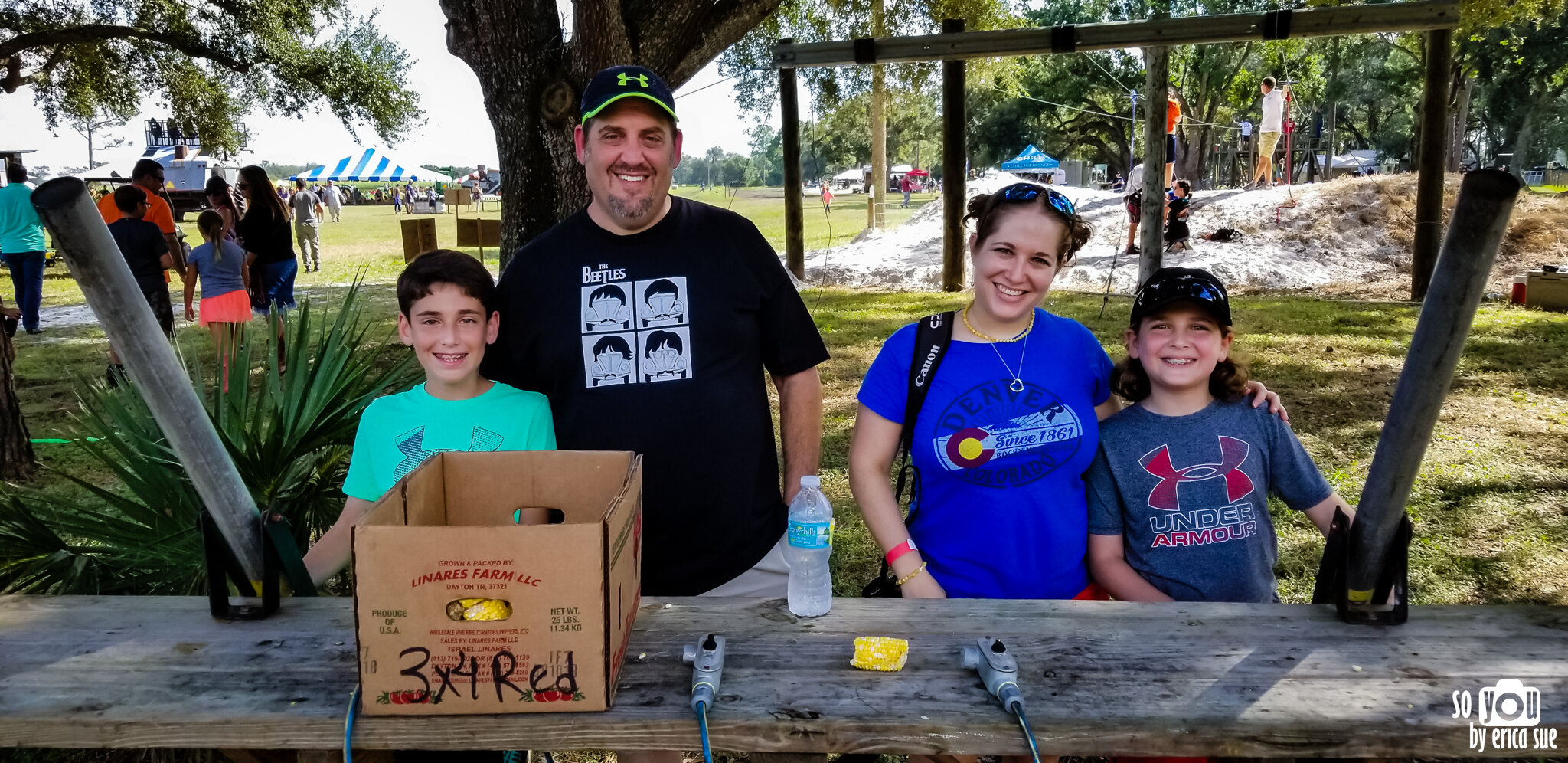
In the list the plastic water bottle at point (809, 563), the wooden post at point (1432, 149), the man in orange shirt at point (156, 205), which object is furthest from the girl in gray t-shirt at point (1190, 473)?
the man in orange shirt at point (156, 205)

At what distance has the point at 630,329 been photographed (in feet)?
8.08

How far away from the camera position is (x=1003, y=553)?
7.55 ft

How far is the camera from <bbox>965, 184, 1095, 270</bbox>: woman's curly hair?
2.31 m

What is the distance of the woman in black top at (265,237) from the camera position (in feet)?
28.4

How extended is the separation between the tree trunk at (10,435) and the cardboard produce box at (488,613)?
548 centimetres

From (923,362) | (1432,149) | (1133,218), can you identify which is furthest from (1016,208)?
(1133,218)

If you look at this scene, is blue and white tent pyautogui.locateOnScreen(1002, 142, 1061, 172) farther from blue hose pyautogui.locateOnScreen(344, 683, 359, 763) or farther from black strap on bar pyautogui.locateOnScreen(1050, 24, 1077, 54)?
blue hose pyautogui.locateOnScreen(344, 683, 359, 763)

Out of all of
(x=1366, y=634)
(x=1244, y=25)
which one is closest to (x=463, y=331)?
(x=1366, y=634)

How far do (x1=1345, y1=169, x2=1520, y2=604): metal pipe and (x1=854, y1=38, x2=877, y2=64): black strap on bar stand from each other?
9.86 metres

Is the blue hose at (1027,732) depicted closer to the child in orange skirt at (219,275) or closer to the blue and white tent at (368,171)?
the child in orange skirt at (219,275)

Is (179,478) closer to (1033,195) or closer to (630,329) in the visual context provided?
(630,329)

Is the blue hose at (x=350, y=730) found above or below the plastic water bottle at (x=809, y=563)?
below

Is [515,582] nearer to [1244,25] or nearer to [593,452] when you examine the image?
[593,452]

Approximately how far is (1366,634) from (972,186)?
20.0 metres
